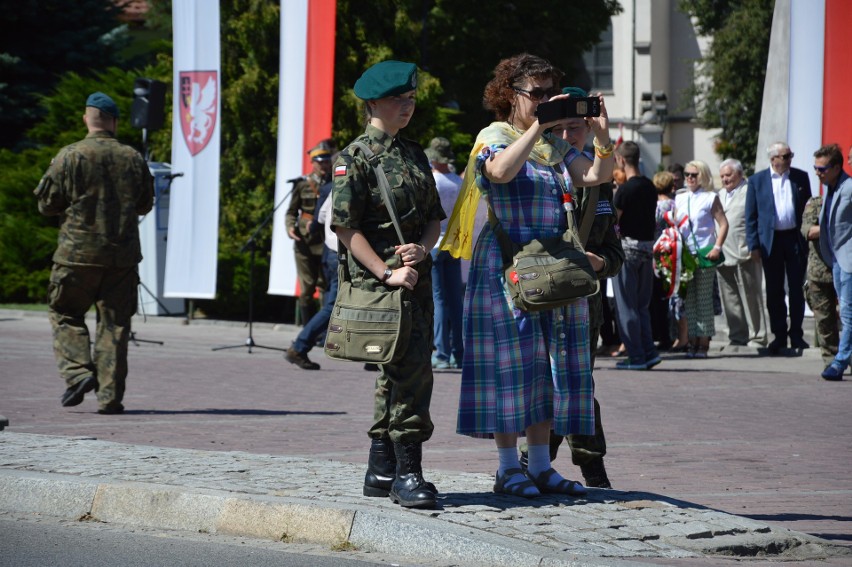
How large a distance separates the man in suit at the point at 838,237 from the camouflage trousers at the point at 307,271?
5.30m

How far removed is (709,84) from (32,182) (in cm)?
3490

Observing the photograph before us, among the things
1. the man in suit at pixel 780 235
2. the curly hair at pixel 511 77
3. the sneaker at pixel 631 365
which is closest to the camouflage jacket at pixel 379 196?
the curly hair at pixel 511 77

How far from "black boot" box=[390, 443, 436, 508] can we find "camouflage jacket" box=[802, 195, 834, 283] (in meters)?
7.36

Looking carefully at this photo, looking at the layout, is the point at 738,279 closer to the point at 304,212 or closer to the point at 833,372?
the point at 833,372

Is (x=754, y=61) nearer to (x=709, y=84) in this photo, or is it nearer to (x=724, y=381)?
Result: (x=709, y=84)

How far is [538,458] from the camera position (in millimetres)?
5992

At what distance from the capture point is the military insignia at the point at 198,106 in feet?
54.9

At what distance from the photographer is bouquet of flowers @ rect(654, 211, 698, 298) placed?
46.7ft

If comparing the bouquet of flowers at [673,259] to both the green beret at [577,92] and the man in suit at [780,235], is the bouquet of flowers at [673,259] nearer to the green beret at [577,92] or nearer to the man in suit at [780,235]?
Answer: the man in suit at [780,235]

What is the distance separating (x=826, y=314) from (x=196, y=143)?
25.9 ft

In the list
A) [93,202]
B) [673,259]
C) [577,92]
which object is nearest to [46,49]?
[673,259]

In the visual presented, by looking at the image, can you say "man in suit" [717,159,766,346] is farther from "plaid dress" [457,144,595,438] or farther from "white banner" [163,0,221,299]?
"plaid dress" [457,144,595,438]

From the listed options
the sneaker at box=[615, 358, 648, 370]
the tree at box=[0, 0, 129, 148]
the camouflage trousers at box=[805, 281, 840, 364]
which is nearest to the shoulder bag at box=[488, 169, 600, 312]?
the camouflage trousers at box=[805, 281, 840, 364]

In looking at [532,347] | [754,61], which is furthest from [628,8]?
[532,347]
